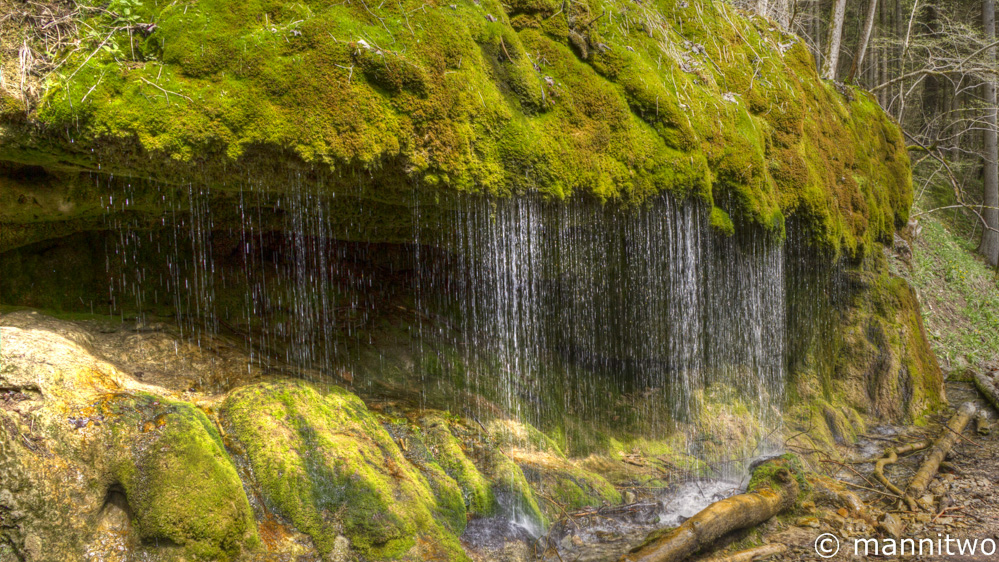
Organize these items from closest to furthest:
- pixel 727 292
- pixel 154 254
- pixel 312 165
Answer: pixel 312 165 < pixel 154 254 < pixel 727 292

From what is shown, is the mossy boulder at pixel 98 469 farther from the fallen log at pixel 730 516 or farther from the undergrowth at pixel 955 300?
the undergrowth at pixel 955 300

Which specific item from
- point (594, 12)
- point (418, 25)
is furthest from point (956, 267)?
point (418, 25)

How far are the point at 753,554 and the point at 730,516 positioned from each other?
0.34m

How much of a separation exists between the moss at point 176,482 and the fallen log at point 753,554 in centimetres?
362

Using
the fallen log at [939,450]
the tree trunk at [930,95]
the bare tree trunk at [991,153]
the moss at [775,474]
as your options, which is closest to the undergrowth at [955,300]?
the bare tree trunk at [991,153]

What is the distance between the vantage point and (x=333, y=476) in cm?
384

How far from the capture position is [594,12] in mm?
5289

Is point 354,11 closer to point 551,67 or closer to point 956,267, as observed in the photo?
point 551,67

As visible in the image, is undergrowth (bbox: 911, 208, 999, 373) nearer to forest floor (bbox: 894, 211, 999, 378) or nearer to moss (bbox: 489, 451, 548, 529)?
forest floor (bbox: 894, 211, 999, 378)

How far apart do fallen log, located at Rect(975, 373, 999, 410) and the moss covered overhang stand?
5885 millimetres

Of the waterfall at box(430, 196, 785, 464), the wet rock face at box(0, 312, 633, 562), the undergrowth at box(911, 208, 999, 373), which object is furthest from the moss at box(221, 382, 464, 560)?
the undergrowth at box(911, 208, 999, 373)

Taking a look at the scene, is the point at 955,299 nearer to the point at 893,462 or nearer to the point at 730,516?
the point at 893,462

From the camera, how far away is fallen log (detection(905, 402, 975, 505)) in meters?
6.03

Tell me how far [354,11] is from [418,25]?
0.45 metres
